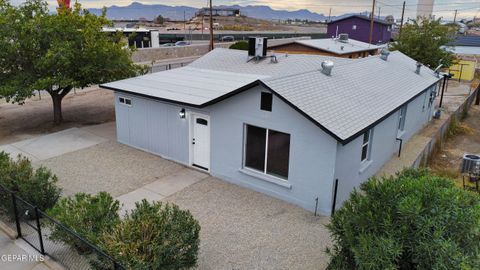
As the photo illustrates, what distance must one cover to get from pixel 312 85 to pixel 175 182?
5.63m

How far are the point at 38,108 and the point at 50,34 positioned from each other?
742cm

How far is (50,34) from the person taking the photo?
55.2 feet

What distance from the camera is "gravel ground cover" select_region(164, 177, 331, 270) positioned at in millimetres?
8289

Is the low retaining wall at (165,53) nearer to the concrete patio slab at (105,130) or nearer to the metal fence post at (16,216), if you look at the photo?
the concrete patio slab at (105,130)

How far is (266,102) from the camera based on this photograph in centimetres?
1112

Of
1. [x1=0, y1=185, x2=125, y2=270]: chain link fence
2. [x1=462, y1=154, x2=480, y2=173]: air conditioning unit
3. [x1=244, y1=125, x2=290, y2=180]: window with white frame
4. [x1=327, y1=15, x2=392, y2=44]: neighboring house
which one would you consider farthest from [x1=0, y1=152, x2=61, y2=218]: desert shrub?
[x1=327, y1=15, x2=392, y2=44]: neighboring house

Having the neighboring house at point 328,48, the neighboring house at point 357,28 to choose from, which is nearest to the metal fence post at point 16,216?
the neighboring house at point 328,48

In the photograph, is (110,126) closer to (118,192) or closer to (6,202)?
(118,192)

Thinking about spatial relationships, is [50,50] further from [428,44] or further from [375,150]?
[428,44]

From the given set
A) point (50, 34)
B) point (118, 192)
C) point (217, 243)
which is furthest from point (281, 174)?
point (50, 34)

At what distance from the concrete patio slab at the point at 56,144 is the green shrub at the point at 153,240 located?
9.38 metres

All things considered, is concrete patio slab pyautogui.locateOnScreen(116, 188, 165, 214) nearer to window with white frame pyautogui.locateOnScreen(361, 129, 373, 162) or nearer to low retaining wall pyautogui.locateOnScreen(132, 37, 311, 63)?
window with white frame pyautogui.locateOnScreen(361, 129, 373, 162)

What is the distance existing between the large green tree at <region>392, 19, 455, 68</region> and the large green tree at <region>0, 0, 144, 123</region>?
24.7 metres

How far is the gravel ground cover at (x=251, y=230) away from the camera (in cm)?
829
